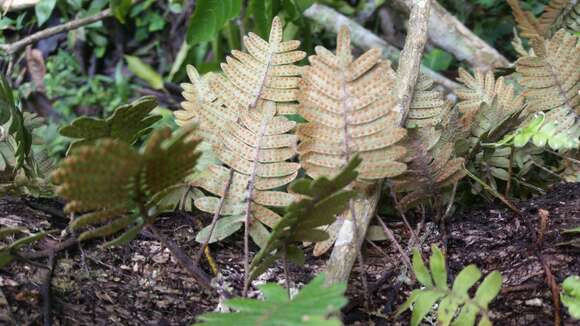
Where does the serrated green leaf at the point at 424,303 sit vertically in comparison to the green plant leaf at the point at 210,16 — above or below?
below

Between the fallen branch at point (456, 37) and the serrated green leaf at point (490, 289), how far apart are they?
1.46m

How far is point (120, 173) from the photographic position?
2.49ft

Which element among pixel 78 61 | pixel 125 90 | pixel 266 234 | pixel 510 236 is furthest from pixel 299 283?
pixel 78 61

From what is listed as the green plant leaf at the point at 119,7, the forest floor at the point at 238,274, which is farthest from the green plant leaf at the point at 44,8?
the forest floor at the point at 238,274

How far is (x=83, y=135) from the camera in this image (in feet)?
3.25

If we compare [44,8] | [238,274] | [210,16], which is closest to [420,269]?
[238,274]

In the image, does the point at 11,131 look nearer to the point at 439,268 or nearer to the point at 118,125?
the point at 118,125

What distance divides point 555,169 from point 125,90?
2245 mm

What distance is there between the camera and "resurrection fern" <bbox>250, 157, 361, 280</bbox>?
80 centimetres

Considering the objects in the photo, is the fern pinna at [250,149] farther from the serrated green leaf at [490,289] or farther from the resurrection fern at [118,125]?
the serrated green leaf at [490,289]

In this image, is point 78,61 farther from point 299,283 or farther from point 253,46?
point 299,283

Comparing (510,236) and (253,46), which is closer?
(510,236)

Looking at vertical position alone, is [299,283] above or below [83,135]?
below

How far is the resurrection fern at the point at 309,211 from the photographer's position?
31.4 inches
